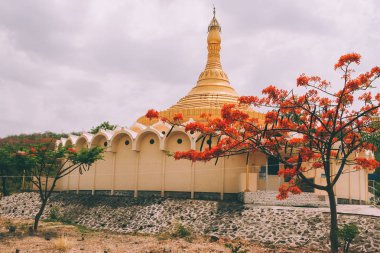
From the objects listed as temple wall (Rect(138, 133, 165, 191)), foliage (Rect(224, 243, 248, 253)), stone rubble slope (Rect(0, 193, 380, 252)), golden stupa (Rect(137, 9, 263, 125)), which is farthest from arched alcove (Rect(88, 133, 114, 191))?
foliage (Rect(224, 243, 248, 253))

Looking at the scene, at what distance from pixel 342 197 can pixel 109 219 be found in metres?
14.0

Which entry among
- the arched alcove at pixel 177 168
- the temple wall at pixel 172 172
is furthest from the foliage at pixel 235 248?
the arched alcove at pixel 177 168

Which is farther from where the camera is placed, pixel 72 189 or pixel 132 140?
pixel 72 189

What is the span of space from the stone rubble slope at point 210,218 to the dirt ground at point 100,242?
3.75 ft

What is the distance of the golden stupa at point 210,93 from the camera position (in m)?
31.4

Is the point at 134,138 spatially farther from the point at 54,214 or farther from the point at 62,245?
the point at 62,245

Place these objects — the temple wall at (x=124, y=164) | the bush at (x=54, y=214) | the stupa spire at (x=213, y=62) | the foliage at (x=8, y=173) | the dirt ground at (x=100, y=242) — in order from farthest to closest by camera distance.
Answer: the stupa spire at (x=213, y=62) < the foliage at (x=8, y=173) < the temple wall at (x=124, y=164) < the bush at (x=54, y=214) < the dirt ground at (x=100, y=242)

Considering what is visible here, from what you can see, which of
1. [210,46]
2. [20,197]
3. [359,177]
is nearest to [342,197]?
[359,177]

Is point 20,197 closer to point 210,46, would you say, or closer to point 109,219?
point 109,219

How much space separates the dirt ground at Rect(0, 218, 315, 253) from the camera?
58.2 feet

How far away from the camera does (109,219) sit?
24.5 metres

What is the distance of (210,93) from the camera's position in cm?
3422

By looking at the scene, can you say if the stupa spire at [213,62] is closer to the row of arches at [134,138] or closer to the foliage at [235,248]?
the row of arches at [134,138]

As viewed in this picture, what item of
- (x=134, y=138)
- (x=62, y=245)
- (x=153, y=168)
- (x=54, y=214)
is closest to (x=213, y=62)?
(x=134, y=138)
